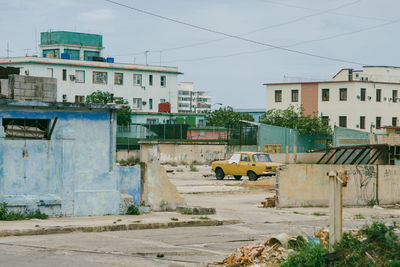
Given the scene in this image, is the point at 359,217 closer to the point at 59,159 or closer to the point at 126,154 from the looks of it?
the point at 59,159

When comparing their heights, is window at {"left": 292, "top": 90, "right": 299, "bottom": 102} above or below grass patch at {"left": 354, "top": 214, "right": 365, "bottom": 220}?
A: above

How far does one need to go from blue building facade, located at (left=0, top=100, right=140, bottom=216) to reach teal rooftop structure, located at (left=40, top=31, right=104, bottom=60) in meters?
71.6

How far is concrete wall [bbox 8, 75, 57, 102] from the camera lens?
60.4ft

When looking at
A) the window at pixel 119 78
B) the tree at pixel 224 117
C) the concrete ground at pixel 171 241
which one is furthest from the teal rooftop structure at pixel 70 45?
the concrete ground at pixel 171 241

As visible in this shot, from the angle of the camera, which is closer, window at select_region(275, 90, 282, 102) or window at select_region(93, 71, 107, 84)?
window at select_region(275, 90, 282, 102)

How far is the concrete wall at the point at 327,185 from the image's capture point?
23250 mm

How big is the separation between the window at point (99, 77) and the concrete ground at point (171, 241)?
6467 cm

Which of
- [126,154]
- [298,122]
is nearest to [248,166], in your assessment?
[126,154]

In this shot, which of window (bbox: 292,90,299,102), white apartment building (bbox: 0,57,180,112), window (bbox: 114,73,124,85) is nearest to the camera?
window (bbox: 292,90,299,102)

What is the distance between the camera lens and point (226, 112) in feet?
307

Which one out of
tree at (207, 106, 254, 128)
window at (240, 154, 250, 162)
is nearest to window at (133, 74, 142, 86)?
tree at (207, 106, 254, 128)

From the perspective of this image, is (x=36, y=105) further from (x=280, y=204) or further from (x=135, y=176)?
(x=280, y=204)

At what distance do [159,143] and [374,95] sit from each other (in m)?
30.8

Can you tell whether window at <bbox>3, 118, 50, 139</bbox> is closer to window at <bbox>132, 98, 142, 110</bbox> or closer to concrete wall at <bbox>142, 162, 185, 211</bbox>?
concrete wall at <bbox>142, 162, 185, 211</bbox>
